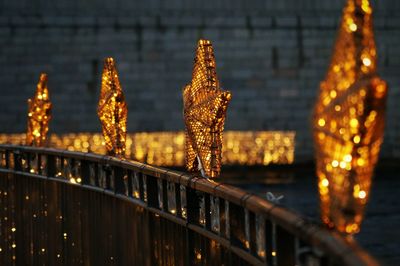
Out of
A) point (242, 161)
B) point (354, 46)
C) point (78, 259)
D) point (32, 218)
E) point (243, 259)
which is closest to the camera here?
point (354, 46)

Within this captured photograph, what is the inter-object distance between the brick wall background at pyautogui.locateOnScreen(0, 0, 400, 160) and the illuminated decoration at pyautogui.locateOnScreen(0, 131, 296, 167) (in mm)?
200

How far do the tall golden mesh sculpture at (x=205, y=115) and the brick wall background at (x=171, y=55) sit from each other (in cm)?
2545

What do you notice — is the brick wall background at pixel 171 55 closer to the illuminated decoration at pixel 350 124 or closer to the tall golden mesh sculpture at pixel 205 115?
the tall golden mesh sculpture at pixel 205 115

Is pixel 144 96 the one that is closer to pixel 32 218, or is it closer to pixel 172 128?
pixel 172 128

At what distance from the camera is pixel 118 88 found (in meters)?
10.0

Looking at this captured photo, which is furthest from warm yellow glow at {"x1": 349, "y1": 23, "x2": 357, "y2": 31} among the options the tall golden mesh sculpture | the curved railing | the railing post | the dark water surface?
the dark water surface

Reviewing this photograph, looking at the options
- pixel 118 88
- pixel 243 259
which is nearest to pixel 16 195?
pixel 118 88

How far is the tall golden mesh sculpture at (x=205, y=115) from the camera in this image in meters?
7.29

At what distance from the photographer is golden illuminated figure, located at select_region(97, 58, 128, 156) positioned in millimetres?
9828

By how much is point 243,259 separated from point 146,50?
93.2 ft

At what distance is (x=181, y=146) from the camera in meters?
33.5

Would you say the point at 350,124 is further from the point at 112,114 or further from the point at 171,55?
the point at 171,55

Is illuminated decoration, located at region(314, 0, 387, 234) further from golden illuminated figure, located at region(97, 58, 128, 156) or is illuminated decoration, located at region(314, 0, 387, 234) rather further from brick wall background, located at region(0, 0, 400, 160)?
brick wall background, located at region(0, 0, 400, 160)

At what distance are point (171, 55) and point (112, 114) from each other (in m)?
23.9
